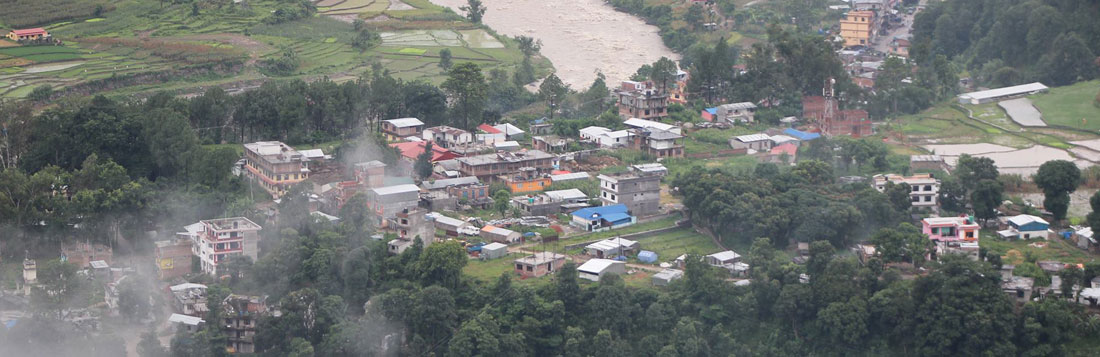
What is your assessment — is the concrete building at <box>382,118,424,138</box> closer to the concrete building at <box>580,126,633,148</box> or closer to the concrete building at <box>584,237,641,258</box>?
the concrete building at <box>580,126,633,148</box>

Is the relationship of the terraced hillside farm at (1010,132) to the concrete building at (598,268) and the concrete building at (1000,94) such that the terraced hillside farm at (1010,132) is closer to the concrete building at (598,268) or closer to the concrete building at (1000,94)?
the concrete building at (1000,94)

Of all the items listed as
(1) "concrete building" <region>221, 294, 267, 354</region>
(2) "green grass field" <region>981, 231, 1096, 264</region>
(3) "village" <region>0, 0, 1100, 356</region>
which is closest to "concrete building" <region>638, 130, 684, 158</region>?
(3) "village" <region>0, 0, 1100, 356</region>

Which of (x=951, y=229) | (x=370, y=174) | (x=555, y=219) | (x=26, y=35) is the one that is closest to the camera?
(x=951, y=229)

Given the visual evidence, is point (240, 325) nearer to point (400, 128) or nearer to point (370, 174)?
point (370, 174)

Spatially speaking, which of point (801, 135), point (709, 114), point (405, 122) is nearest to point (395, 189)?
point (405, 122)

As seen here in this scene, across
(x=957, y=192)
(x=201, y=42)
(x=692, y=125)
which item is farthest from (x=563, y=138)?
(x=201, y=42)

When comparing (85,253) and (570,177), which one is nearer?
(85,253)

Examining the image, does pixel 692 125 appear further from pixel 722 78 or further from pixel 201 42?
pixel 201 42

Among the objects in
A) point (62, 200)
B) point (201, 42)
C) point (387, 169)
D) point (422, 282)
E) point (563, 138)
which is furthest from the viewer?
point (201, 42)
